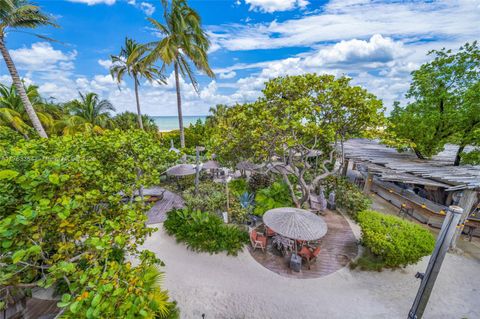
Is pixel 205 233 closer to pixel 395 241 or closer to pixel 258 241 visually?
pixel 258 241

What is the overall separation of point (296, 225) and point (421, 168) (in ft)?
24.1

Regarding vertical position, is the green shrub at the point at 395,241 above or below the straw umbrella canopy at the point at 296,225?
below

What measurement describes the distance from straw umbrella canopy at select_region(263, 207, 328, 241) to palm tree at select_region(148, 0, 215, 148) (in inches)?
467

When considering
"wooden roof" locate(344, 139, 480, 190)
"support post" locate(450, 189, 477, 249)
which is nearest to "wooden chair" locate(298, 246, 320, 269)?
"wooden roof" locate(344, 139, 480, 190)

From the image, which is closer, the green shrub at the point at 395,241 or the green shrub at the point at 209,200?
the green shrub at the point at 395,241

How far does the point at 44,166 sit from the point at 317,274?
773 centimetres

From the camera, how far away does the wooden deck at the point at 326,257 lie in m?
6.66

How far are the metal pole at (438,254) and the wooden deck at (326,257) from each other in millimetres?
2698

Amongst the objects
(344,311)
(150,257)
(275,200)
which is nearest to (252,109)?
(275,200)

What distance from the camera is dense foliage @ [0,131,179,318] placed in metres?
1.98

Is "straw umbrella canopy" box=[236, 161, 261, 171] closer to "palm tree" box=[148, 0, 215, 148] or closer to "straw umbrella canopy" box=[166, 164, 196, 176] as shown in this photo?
"straw umbrella canopy" box=[166, 164, 196, 176]

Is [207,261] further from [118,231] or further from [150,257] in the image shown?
[118,231]

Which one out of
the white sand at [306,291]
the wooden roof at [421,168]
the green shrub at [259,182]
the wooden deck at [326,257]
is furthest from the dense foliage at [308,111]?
the green shrub at [259,182]

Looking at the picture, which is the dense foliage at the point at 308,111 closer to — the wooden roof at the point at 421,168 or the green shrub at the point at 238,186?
the wooden roof at the point at 421,168
